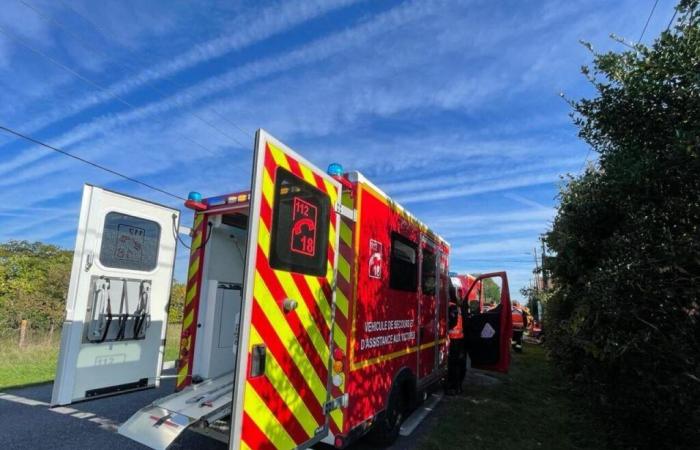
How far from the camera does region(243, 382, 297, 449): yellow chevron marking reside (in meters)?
2.53

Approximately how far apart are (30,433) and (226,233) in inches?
115

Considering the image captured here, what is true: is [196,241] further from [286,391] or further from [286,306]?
[286,391]

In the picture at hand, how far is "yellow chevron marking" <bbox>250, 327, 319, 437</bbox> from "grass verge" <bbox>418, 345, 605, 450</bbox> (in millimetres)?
2122

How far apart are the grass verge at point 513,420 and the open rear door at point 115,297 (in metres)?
3.24

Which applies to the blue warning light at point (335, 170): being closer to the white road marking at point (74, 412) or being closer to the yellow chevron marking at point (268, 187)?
the yellow chevron marking at point (268, 187)


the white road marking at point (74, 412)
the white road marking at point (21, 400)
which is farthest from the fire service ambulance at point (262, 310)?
the white road marking at point (21, 400)

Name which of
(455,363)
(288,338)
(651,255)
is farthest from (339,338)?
(455,363)

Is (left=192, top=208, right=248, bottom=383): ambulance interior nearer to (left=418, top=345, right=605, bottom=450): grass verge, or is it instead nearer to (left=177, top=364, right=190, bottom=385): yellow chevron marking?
(left=177, top=364, right=190, bottom=385): yellow chevron marking

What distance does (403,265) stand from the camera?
15.9 ft

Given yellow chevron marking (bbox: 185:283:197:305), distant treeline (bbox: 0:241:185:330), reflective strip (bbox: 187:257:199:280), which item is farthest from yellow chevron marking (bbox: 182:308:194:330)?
distant treeline (bbox: 0:241:185:330)

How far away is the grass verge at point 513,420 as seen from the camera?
4953 millimetres

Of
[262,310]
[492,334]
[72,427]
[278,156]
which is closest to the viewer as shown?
[262,310]

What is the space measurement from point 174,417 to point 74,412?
287 centimetres

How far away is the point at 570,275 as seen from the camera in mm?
5625
